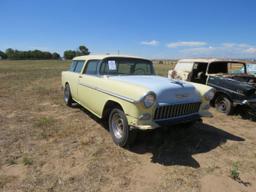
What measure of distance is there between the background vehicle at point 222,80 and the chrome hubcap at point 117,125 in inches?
153

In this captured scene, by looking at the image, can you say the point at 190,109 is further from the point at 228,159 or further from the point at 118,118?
the point at 118,118

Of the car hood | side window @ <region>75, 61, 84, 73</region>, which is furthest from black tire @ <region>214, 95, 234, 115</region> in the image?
side window @ <region>75, 61, 84, 73</region>

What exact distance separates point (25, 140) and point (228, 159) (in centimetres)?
407

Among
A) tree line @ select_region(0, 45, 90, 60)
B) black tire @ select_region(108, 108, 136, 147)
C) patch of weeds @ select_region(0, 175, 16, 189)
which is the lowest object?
patch of weeds @ select_region(0, 175, 16, 189)

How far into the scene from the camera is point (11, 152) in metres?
3.88

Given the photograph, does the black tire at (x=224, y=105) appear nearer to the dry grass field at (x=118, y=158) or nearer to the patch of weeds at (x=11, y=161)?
the dry grass field at (x=118, y=158)

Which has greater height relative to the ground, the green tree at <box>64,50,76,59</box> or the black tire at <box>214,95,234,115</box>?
the green tree at <box>64,50,76,59</box>

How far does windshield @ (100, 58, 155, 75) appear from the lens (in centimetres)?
501

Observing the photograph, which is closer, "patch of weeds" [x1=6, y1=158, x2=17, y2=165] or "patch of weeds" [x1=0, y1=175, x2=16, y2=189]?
"patch of weeds" [x1=0, y1=175, x2=16, y2=189]

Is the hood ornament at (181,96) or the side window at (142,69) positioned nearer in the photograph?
the hood ornament at (181,96)

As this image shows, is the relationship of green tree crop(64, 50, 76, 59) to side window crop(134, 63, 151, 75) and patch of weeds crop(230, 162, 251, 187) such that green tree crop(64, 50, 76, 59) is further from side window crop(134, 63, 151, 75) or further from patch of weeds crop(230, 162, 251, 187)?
patch of weeds crop(230, 162, 251, 187)

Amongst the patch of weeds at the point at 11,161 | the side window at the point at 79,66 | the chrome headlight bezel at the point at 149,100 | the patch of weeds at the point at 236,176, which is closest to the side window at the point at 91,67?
the side window at the point at 79,66

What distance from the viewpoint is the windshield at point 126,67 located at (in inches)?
197

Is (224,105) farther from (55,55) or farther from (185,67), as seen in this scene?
(55,55)
